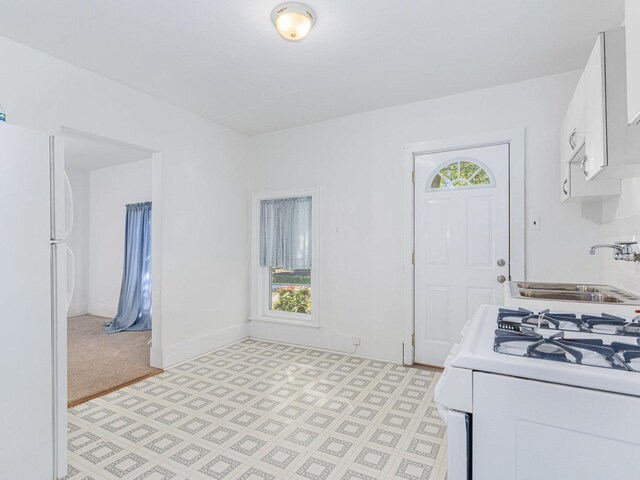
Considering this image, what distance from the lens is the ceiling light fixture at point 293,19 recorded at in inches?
80.4

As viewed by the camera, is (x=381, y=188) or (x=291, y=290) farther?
(x=291, y=290)

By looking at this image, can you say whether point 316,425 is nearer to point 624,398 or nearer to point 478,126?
point 624,398

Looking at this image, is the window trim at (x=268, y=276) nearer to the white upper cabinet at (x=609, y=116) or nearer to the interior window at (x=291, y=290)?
the interior window at (x=291, y=290)

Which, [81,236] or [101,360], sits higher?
[81,236]

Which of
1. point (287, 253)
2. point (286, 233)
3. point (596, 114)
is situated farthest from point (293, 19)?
point (287, 253)

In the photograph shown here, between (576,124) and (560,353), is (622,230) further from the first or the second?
(560,353)

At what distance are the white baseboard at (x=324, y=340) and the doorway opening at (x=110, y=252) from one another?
1305mm

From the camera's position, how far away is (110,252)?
6004 millimetres

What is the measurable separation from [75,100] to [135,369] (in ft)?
7.98

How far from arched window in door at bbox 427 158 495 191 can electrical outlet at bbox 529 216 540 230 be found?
0.44m

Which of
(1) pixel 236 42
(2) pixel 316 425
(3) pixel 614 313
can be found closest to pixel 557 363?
(3) pixel 614 313

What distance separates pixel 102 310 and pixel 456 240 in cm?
576

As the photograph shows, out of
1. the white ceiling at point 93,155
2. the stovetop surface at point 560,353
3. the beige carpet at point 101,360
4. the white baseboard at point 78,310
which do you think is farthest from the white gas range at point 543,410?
the white baseboard at point 78,310

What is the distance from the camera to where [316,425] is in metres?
2.37
